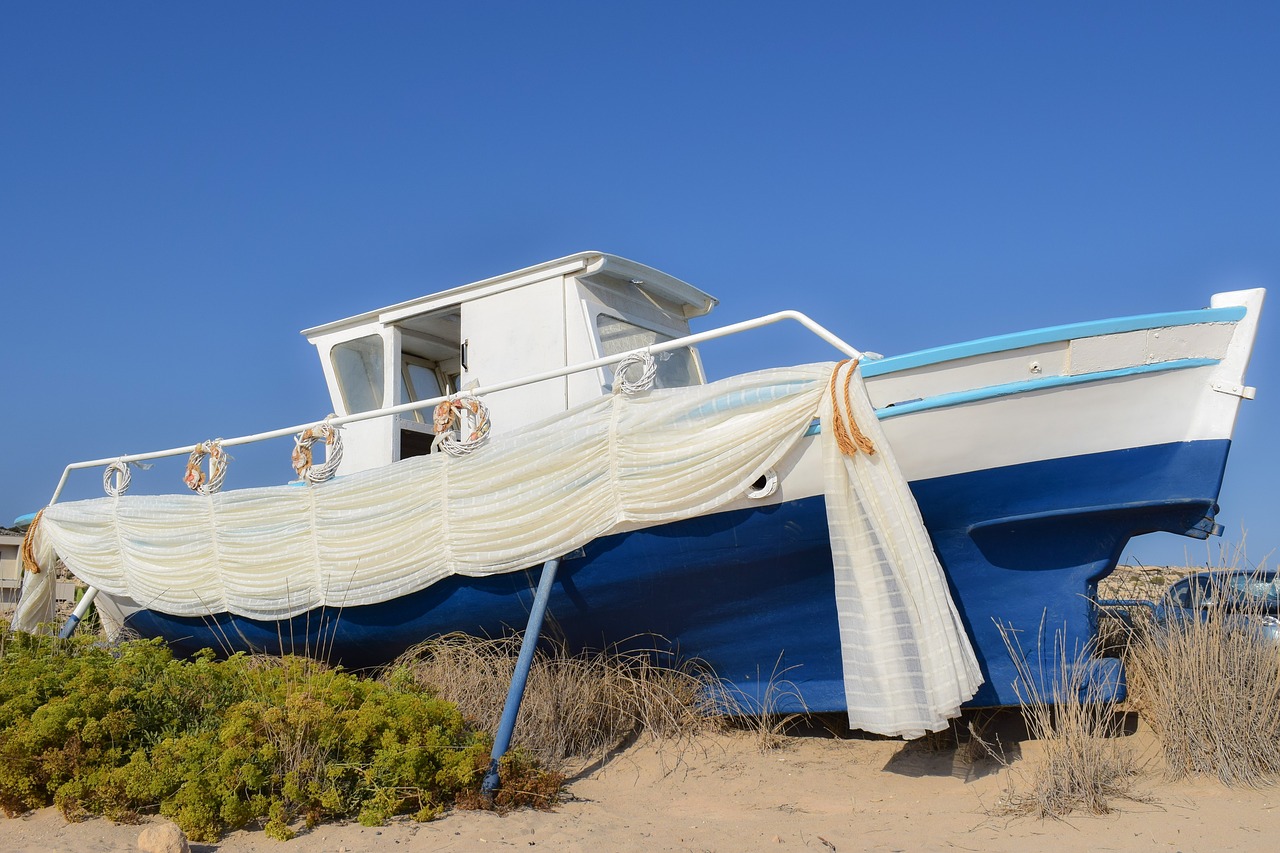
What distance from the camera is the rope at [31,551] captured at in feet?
29.9

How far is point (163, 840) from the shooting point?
440 centimetres

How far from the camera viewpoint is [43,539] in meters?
9.15

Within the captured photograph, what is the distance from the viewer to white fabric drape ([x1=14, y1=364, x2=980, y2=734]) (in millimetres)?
5051

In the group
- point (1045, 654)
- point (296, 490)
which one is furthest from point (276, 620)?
point (1045, 654)

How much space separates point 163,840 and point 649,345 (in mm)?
4758

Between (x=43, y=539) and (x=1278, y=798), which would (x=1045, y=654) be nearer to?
(x=1278, y=798)

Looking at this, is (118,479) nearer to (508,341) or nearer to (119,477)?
(119,477)

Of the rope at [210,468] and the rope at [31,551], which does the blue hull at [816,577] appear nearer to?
the rope at [210,468]

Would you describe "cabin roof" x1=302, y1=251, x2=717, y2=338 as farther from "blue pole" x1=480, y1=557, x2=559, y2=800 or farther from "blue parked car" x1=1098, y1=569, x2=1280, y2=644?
"blue parked car" x1=1098, y1=569, x2=1280, y2=644

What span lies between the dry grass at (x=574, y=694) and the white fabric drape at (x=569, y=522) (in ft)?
1.99

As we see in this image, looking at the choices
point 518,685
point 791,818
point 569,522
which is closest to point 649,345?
point 569,522

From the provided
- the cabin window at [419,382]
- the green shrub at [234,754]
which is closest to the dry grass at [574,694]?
the green shrub at [234,754]

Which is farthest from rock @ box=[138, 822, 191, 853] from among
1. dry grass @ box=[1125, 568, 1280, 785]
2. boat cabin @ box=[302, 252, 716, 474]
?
dry grass @ box=[1125, 568, 1280, 785]

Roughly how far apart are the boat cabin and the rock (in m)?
3.65
